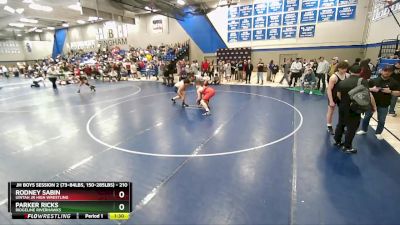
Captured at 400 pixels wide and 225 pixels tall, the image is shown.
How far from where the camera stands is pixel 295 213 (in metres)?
2.78

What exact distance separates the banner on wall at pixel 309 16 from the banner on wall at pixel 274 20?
1.70m

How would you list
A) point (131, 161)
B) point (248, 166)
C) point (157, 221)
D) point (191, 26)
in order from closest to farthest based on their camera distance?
1. point (157, 221)
2. point (248, 166)
3. point (131, 161)
4. point (191, 26)

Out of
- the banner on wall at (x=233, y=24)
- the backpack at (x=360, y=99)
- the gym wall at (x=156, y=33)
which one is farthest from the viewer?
the gym wall at (x=156, y=33)

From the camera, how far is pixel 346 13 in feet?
53.9

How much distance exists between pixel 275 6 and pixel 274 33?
2.14m

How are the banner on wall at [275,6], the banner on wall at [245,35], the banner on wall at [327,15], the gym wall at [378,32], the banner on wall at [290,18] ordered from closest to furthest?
the gym wall at [378,32] < the banner on wall at [327,15] < the banner on wall at [290,18] < the banner on wall at [275,6] < the banner on wall at [245,35]

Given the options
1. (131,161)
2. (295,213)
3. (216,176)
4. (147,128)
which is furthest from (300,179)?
(147,128)

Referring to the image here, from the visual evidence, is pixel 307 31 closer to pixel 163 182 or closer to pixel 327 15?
pixel 327 15

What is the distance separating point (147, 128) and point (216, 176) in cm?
309

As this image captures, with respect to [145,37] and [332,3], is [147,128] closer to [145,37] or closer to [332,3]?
[332,3]

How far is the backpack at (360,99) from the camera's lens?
378 cm

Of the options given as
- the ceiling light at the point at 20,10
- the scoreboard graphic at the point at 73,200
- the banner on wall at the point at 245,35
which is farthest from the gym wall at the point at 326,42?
the scoreboard graphic at the point at 73,200

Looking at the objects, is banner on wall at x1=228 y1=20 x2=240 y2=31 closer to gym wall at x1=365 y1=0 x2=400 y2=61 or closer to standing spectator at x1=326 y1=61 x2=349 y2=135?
gym wall at x1=365 y1=0 x2=400 y2=61

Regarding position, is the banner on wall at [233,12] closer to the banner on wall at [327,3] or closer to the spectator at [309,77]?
the banner on wall at [327,3]
